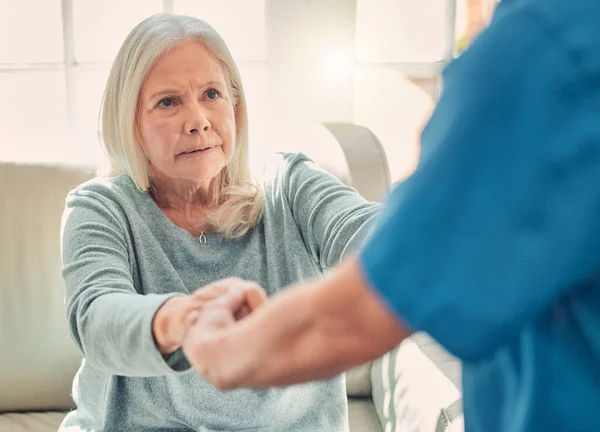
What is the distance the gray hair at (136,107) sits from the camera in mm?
1470

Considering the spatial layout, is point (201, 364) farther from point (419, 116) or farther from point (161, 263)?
point (419, 116)

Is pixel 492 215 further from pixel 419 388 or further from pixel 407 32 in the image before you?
pixel 407 32

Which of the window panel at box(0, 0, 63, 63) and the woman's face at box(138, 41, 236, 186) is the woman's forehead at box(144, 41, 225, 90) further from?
the window panel at box(0, 0, 63, 63)

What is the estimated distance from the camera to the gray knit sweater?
1.36m

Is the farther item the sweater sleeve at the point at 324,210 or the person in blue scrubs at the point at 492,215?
the sweater sleeve at the point at 324,210

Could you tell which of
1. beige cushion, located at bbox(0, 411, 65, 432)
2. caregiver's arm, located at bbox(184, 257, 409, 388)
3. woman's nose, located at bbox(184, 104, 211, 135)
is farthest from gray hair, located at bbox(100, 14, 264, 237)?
caregiver's arm, located at bbox(184, 257, 409, 388)

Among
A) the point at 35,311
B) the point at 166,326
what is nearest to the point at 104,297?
the point at 166,326

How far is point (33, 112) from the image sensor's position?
2615 millimetres

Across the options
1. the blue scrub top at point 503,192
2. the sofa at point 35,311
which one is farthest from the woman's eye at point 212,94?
the blue scrub top at point 503,192

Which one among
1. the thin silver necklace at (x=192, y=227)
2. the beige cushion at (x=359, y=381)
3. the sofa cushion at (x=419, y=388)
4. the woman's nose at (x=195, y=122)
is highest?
the woman's nose at (x=195, y=122)

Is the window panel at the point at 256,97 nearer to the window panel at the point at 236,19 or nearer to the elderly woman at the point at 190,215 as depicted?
the window panel at the point at 236,19

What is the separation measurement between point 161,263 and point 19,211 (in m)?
0.67

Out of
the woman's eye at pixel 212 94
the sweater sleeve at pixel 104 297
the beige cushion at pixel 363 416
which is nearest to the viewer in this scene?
the sweater sleeve at pixel 104 297

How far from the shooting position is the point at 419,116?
2.84 m
